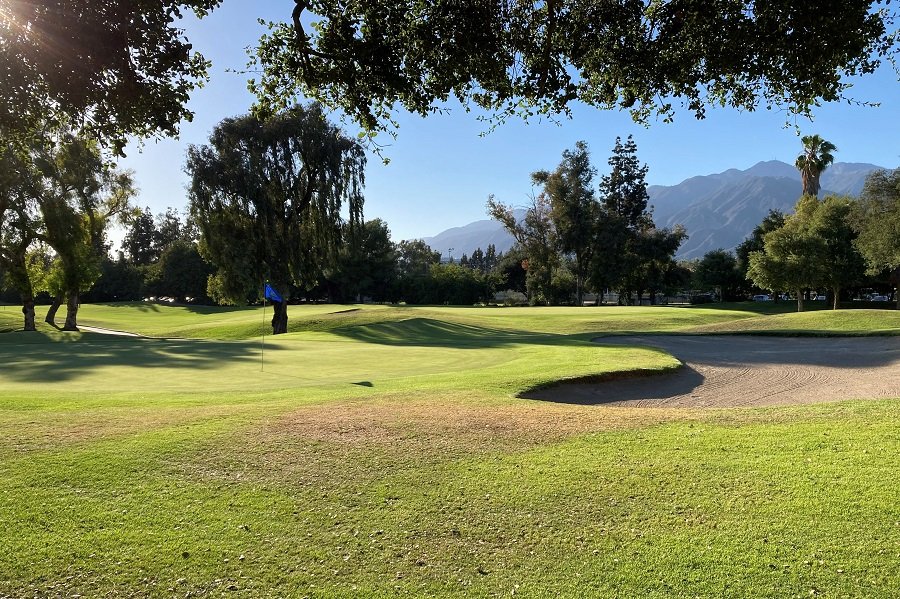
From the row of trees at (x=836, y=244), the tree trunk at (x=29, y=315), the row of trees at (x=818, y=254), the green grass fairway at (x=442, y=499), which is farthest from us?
the row of trees at (x=818, y=254)

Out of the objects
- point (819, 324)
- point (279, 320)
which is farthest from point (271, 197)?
point (819, 324)

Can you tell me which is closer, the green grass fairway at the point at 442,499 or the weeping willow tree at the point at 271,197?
the green grass fairway at the point at 442,499

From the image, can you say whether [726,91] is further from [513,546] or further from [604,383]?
[604,383]

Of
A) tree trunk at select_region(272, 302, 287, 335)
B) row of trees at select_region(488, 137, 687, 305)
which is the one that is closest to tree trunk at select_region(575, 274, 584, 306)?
row of trees at select_region(488, 137, 687, 305)

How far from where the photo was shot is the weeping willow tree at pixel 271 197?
34.5 m

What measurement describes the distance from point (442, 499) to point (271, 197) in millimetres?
33264

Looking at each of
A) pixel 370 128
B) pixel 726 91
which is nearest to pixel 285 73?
pixel 370 128

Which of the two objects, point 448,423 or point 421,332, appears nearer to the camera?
point 448,423

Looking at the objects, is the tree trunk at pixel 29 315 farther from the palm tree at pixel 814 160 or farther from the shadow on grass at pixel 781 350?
the palm tree at pixel 814 160

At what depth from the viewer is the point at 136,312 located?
65312mm

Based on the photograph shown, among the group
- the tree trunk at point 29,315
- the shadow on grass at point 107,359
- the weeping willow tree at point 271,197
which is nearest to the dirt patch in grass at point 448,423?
the shadow on grass at point 107,359

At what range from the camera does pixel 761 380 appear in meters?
14.8

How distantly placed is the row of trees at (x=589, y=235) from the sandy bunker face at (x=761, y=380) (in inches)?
2037

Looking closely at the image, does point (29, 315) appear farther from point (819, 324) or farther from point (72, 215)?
point (819, 324)
